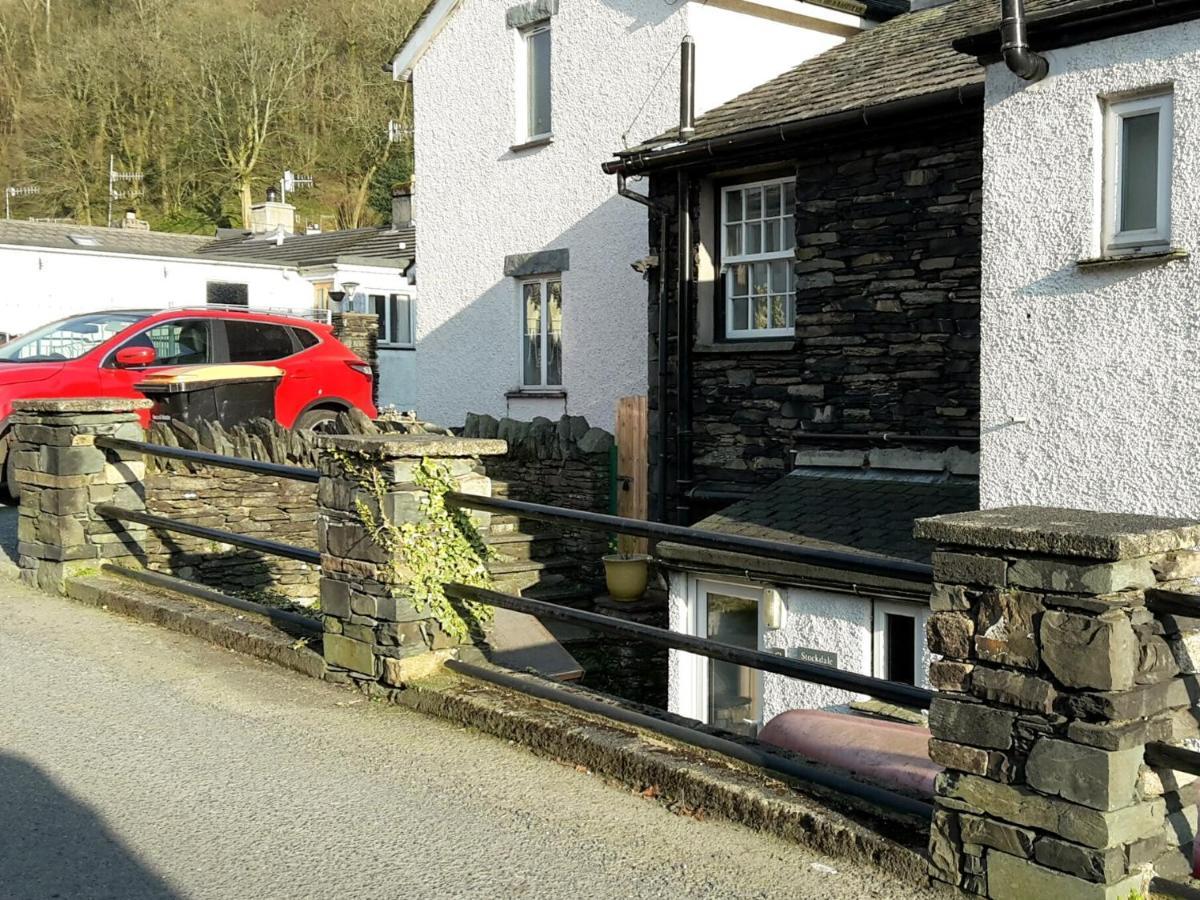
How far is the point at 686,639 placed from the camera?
465 cm

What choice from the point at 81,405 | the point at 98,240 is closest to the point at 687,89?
the point at 81,405

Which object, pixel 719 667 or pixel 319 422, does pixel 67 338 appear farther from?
pixel 719 667

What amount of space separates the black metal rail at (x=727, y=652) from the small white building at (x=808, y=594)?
16.8 ft

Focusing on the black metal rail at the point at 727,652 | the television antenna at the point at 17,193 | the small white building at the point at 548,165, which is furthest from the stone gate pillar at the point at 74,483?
the television antenna at the point at 17,193

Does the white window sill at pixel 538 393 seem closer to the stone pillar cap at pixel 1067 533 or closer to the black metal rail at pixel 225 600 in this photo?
the black metal rail at pixel 225 600

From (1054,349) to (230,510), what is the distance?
299 inches

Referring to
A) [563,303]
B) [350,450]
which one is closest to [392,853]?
[350,450]

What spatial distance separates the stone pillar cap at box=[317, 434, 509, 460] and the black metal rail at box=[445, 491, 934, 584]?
10.0 inches

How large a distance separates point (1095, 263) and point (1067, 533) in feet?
21.5

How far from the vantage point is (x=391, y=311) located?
1219 inches

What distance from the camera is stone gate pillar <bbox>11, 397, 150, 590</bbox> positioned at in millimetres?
8164

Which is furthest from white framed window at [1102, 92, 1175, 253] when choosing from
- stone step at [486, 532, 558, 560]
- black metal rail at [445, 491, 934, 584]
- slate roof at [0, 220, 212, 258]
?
slate roof at [0, 220, 212, 258]

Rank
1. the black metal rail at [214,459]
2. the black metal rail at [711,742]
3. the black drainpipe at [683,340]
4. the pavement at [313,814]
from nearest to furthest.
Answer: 1. the pavement at [313,814]
2. the black metal rail at [711,742]
3. the black metal rail at [214,459]
4. the black drainpipe at [683,340]

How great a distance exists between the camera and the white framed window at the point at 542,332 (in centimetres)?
1778
